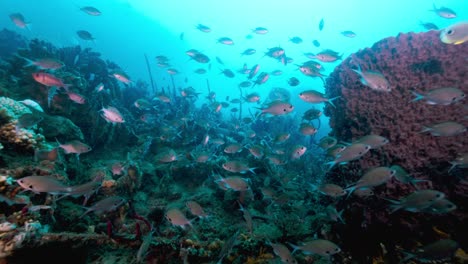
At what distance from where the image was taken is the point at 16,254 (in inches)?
110

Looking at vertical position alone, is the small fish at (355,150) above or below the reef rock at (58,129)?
above

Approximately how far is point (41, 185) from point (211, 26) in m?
113

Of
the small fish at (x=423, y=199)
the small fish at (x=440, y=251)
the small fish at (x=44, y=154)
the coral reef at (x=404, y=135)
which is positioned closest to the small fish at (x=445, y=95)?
the coral reef at (x=404, y=135)

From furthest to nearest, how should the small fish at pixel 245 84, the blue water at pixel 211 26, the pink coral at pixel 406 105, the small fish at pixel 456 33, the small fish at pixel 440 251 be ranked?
the blue water at pixel 211 26
the small fish at pixel 245 84
the pink coral at pixel 406 105
the small fish at pixel 456 33
the small fish at pixel 440 251

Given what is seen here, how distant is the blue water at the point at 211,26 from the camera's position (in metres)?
39.9

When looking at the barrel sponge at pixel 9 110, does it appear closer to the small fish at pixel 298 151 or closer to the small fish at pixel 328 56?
the small fish at pixel 298 151

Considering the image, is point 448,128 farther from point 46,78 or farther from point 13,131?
point 13,131

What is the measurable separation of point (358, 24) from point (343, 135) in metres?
129

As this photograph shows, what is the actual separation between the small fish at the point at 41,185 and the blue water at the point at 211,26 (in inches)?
352

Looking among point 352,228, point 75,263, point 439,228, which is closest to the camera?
point 75,263

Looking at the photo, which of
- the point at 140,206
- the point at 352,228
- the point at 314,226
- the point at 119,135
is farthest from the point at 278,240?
the point at 119,135

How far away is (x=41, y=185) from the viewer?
3484mm

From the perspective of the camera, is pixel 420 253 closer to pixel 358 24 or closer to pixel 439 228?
pixel 439 228

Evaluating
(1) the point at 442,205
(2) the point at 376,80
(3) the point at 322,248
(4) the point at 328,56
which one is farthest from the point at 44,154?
(4) the point at 328,56
